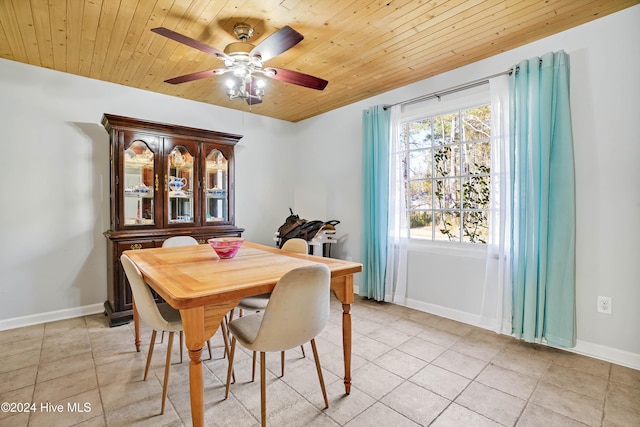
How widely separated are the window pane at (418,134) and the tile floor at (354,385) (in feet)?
6.45

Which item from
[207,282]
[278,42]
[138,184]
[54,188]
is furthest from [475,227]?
[54,188]

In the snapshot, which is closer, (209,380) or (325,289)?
(325,289)

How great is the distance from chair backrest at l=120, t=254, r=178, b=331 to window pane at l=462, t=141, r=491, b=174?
2.88 metres

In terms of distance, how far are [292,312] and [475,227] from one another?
233 centimetres

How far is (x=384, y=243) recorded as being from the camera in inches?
139

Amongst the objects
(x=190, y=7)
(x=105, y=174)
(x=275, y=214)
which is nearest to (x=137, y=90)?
(x=105, y=174)

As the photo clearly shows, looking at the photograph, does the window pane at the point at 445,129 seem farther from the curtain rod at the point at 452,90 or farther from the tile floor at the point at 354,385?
the tile floor at the point at 354,385

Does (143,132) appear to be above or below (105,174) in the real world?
above

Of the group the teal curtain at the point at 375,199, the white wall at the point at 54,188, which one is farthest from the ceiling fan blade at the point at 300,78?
the white wall at the point at 54,188

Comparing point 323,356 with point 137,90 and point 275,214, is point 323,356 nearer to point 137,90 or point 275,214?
point 275,214

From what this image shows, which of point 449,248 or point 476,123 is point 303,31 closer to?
point 476,123

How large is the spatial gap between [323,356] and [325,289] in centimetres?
105

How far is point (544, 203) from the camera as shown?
2.39 metres

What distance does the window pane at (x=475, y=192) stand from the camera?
2.97m
